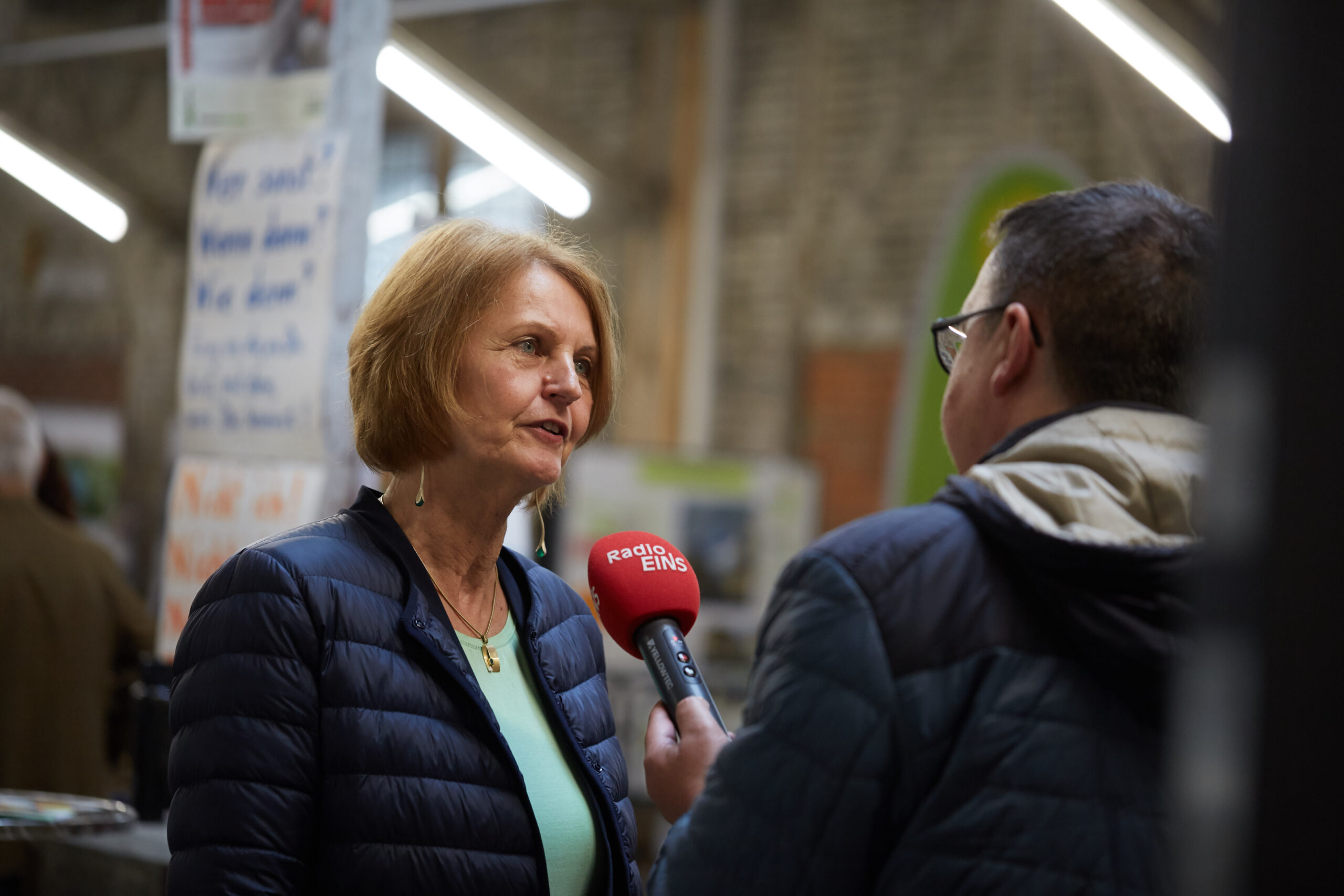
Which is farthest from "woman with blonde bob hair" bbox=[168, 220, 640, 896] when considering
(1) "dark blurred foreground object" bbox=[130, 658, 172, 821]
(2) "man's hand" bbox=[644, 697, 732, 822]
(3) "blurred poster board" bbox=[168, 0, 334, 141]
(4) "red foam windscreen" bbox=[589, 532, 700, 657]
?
(1) "dark blurred foreground object" bbox=[130, 658, 172, 821]

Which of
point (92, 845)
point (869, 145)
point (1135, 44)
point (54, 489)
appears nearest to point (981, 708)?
point (92, 845)

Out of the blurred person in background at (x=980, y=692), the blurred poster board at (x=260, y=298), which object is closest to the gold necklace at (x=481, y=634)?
the blurred person in background at (x=980, y=692)

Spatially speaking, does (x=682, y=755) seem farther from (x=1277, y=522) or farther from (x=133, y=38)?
(x=133, y=38)

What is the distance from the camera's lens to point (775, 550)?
7789mm

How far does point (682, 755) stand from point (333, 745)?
44cm

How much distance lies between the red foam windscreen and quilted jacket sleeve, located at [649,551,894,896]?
1.72 feet

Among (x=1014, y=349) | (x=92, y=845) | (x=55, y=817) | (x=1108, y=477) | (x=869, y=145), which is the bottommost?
(x=92, y=845)

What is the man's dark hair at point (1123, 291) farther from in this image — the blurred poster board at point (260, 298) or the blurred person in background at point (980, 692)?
the blurred poster board at point (260, 298)

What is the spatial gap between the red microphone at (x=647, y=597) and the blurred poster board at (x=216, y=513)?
1.03 meters

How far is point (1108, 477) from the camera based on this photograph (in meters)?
1.04

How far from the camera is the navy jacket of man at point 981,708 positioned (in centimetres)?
98

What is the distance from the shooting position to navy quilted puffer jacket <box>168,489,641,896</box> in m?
1.38

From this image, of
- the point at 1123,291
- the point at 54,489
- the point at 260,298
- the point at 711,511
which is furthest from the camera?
the point at 711,511

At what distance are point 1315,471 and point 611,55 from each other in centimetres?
1001
